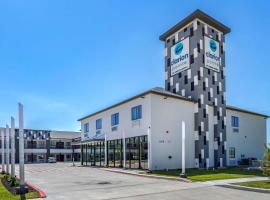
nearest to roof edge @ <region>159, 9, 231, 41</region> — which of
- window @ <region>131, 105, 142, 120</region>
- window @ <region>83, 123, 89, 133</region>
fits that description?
window @ <region>131, 105, 142, 120</region>

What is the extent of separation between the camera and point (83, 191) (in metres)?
14.7

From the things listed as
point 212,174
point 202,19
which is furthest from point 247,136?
point 212,174

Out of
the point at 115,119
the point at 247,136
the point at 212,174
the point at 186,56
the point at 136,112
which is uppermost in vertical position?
the point at 186,56

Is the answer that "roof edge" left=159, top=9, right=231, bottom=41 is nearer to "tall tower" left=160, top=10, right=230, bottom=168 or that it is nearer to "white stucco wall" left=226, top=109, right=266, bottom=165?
"tall tower" left=160, top=10, right=230, bottom=168

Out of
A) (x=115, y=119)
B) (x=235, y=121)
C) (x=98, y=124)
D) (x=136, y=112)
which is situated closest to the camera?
(x=136, y=112)

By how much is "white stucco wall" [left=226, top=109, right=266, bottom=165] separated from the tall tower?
2090 mm

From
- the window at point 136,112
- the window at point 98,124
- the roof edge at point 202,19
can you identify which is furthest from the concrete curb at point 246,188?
the window at point 98,124

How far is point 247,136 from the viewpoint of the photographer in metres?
37.7

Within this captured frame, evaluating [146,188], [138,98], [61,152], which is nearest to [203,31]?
[138,98]

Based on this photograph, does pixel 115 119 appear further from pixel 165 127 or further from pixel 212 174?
pixel 212 174

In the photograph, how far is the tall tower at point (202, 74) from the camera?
31.0 metres

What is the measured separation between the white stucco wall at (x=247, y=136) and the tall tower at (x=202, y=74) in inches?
82.3

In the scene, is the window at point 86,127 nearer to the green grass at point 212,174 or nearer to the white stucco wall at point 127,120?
the white stucco wall at point 127,120

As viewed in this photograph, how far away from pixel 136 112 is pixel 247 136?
1647cm
